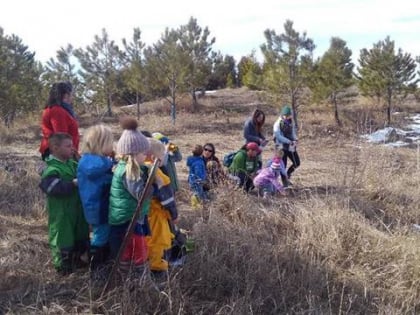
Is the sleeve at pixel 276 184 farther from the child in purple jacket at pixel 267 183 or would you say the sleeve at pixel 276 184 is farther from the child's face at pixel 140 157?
the child's face at pixel 140 157

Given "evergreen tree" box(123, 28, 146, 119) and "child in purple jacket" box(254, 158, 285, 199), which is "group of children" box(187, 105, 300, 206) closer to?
"child in purple jacket" box(254, 158, 285, 199)

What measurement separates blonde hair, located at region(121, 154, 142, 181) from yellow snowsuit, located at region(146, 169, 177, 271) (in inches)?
13.3

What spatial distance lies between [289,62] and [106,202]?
62.6 feet

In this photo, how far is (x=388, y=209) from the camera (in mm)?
7152

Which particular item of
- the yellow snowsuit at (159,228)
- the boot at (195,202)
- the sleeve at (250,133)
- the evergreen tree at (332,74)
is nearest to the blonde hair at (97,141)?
the yellow snowsuit at (159,228)

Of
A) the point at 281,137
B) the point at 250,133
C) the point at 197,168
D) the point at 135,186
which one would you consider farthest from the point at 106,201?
the point at 281,137

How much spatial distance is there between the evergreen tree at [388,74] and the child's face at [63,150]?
19.6 m

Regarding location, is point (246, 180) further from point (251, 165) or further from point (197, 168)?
point (197, 168)

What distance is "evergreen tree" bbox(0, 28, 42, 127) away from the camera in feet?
66.5

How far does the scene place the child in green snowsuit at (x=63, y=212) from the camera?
4.16m

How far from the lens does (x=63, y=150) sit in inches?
167

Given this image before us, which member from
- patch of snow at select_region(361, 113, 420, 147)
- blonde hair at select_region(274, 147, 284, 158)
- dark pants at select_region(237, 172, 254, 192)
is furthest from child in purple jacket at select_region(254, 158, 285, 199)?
patch of snow at select_region(361, 113, 420, 147)

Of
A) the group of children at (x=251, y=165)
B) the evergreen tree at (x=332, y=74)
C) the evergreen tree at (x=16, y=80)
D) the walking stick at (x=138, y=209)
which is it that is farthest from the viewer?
the evergreen tree at (x=332, y=74)

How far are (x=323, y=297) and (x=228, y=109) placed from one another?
23.4 metres
